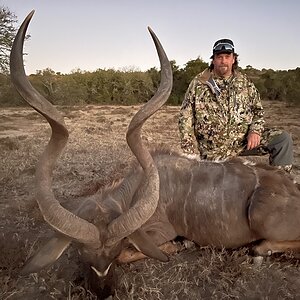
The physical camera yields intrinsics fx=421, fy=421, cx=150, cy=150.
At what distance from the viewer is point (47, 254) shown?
9.91 feet

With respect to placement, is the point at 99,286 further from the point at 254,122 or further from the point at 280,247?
the point at 254,122

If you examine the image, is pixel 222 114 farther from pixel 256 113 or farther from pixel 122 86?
pixel 122 86

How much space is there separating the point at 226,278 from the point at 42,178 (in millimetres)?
1765

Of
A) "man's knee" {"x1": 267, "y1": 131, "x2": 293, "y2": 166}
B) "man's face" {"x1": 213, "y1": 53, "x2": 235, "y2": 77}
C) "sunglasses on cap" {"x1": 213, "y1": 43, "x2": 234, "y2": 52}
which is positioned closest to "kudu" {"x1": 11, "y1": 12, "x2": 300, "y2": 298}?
"man's knee" {"x1": 267, "y1": 131, "x2": 293, "y2": 166}

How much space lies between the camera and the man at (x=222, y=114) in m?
5.38

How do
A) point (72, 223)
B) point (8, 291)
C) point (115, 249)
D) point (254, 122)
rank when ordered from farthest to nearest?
point (254, 122), point (8, 291), point (115, 249), point (72, 223)

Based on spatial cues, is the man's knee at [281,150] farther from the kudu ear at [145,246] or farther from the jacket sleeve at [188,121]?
the kudu ear at [145,246]

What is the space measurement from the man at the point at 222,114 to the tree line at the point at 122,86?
1989 centimetres

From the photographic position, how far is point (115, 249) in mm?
3098

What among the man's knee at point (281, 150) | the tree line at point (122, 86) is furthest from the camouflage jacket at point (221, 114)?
the tree line at point (122, 86)

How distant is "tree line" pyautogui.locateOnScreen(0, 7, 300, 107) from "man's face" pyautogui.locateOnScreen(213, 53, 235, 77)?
20091 millimetres

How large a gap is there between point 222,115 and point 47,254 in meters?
3.18

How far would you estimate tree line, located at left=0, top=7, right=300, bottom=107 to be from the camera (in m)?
29.0

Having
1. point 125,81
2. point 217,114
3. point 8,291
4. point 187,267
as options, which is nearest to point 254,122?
point 217,114
